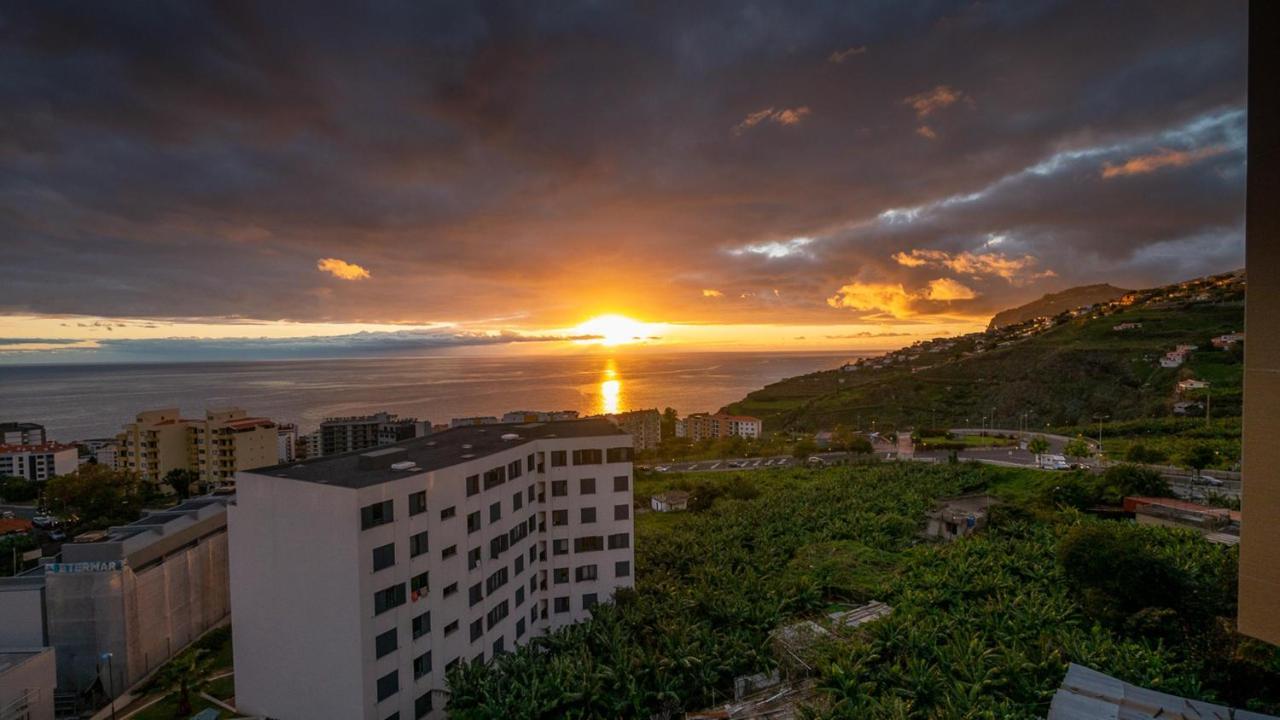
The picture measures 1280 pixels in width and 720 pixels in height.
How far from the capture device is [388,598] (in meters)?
18.8

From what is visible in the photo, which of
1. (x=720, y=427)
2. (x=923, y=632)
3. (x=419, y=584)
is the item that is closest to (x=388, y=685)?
(x=419, y=584)

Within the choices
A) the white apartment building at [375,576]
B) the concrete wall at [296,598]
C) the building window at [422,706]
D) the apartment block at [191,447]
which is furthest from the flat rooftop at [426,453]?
the apartment block at [191,447]

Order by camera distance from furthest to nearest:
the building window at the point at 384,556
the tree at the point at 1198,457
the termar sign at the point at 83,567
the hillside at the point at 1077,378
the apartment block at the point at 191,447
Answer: the hillside at the point at 1077,378 → the apartment block at the point at 191,447 → the tree at the point at 1198,457 → the termar sign at the point at 83,567 → the building window at the point at 384,556

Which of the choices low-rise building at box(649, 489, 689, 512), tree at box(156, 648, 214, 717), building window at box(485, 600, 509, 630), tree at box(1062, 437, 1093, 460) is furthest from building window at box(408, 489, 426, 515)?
tree at box(1062, 437, 1093, 460)

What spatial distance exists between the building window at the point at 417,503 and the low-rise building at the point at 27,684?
15413 mm

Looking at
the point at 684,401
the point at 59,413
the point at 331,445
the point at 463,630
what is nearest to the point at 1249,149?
the point at 463,630

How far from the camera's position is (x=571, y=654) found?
67.4 ft

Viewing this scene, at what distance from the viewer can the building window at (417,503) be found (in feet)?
64.2

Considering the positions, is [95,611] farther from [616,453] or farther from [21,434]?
[21,434]

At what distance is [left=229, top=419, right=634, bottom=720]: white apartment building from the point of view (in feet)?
59.3

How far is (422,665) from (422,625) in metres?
1.41

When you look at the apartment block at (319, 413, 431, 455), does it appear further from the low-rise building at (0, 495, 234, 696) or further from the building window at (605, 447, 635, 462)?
the building window at (605, 447, 635, 462)

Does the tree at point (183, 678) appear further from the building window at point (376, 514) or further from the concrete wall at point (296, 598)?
the building window at point (376, 514)

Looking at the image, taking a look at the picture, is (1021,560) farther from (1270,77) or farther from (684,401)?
(684,401)
